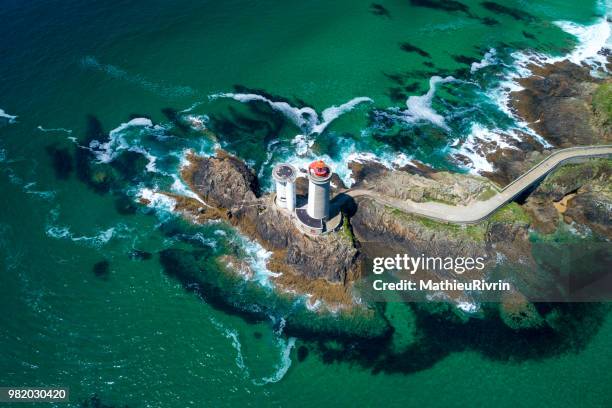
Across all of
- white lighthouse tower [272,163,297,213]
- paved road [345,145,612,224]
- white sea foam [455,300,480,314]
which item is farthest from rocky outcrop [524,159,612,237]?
white lighthouse tower [272,163,297,213]

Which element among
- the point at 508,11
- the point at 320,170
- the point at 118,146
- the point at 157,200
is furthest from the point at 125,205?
the point at 508,11

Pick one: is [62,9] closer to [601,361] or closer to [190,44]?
[190,44]

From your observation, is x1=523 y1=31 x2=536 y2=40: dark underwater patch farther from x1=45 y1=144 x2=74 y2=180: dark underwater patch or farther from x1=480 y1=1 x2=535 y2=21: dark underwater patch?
Result: x1=45 y1=144 x2=74 y2=180: dark underwater patch

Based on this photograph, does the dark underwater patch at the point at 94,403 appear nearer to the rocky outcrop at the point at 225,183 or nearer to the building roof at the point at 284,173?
the rocky outcrop at the point at 225,183

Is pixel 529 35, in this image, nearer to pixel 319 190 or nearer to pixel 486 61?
pixel 486 61

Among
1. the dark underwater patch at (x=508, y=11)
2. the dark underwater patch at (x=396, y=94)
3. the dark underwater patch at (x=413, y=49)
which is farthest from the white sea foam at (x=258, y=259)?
the dark underwater patch at (x=508, y=11)

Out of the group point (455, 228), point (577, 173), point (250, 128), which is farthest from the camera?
point (250, 128)
